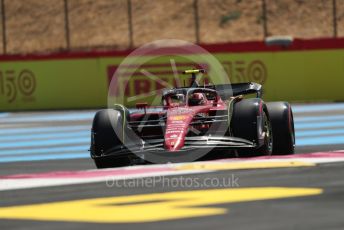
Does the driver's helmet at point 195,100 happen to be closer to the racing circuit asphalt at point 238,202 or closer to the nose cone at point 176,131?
the nose cone at point 176,131

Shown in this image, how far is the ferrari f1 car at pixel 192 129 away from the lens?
439 inches

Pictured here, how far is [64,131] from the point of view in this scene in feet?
70.2

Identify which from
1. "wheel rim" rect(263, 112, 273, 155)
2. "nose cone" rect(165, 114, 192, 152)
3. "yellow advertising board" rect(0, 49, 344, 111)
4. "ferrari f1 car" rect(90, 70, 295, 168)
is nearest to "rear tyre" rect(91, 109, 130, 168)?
"ferrari f1 car" rect(90, 70, 295, 168)

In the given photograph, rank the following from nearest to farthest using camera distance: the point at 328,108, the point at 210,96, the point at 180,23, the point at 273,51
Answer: the point at 210,96 → the point at 328,108 → the point at 273,51 → the point at 180,23

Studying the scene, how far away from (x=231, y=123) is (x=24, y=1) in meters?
47.2

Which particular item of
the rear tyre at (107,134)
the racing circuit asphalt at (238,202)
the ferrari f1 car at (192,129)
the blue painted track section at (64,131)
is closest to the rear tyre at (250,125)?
the ferrari f1 car at (192,129)

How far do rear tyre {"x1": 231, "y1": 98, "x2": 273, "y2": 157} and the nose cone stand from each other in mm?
627

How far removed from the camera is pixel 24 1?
2239 inches

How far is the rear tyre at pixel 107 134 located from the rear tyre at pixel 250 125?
150 cm

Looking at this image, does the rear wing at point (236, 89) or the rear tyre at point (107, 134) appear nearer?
the rear tyre at point (107, 134)

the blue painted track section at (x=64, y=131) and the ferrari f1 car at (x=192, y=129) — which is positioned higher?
the ferrari f1 car at (x=192, y=129)

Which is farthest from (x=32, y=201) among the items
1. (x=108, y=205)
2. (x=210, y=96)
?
(x=210, y=96)

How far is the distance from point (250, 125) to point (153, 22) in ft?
143

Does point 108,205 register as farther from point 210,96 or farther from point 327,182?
point 210,96
